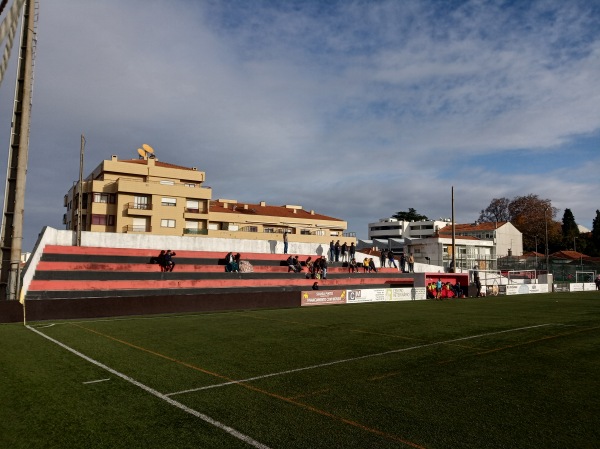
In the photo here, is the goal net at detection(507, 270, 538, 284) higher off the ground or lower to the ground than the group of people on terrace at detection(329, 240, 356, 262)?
lower

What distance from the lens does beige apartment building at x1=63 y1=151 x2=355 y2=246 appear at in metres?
48.6

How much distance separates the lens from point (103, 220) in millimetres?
48906

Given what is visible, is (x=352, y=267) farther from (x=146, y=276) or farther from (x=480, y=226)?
(x=480, y=226)

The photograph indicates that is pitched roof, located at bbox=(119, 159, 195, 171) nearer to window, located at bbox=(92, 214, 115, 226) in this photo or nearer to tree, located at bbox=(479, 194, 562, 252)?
window, located at bbox=(92, 214, 115, 226)

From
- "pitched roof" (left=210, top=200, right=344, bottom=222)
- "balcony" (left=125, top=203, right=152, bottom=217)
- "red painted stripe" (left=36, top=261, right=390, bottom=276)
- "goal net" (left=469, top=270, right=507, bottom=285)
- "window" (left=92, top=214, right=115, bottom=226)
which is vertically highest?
"pitched roof" (left=210, top=200, right=344, bottom=222)

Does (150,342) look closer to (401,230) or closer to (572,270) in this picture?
(572,270)

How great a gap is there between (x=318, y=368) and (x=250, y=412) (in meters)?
3.38

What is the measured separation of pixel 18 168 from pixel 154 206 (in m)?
29.4

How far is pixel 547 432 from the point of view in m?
6.18

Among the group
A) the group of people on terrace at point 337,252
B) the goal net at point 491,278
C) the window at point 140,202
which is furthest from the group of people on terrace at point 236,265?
the goal net at point 491,278

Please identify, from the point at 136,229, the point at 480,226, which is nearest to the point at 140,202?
the point at 136,229

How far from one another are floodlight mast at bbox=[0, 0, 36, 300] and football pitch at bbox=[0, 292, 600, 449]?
6.06m

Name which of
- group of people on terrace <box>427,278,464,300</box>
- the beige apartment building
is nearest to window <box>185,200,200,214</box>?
the beige apartment building

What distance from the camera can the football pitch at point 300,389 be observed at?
6.07 m
